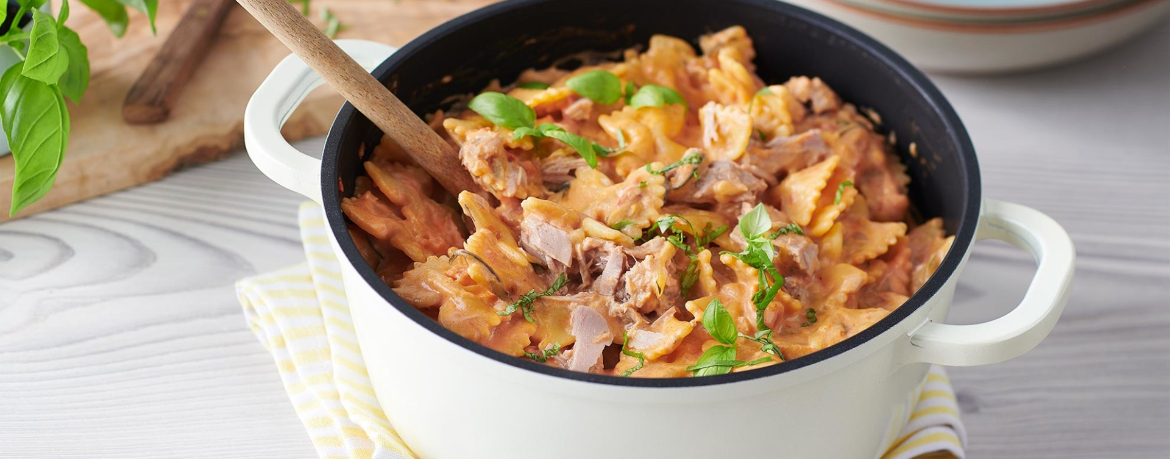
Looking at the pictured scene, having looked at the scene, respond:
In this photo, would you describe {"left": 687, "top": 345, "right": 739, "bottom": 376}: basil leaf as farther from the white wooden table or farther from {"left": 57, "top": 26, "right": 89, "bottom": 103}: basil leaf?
{"left": 57, "top": 26, "right": 89, "bottom": 103}: basil leaf

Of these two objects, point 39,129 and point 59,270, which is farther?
point 59,270

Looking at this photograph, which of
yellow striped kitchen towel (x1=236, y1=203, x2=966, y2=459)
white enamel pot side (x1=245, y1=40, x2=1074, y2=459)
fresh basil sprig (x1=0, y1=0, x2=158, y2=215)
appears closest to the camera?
white enamel pot side (x1=245, y1=40, x2=1074, y2=459)

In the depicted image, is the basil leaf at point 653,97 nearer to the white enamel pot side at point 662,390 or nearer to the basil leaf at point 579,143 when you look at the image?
the basil leaf at point 579,143

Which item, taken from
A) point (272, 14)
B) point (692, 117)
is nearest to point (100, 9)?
point (272, 14)

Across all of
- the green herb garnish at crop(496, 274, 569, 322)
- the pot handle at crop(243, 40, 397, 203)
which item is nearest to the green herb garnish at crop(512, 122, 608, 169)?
the green herb garnish at crop(496, 274, 569, 322)

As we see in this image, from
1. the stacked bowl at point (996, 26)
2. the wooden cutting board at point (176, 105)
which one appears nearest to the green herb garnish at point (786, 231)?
the stacked bowl at point (996, 26)

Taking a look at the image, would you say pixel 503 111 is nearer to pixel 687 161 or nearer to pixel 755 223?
pixel 687 161

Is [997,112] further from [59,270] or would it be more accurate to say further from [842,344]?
[59,270]
